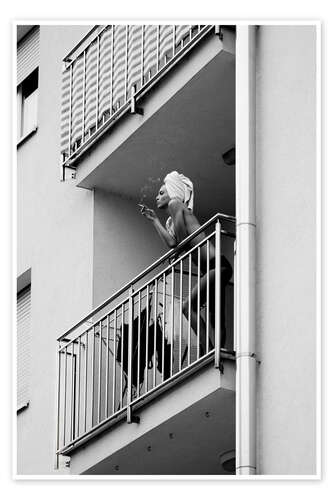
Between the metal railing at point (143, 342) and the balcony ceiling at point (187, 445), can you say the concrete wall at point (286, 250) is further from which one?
the balcony ceiling at point (187, 445)

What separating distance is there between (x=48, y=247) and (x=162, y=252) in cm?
132

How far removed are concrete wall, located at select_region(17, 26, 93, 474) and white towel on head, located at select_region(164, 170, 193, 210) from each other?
218cm

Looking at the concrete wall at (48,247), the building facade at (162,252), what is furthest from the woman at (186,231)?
the concrete wall at (48,247)

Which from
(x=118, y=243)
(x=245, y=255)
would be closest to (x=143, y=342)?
(x=118, y=243)

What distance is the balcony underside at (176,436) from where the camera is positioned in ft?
44.8

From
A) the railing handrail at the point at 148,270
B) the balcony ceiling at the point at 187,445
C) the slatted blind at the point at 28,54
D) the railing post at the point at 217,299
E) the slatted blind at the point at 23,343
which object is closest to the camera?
the railing post at the point at 217,299

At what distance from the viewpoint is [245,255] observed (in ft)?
43.8

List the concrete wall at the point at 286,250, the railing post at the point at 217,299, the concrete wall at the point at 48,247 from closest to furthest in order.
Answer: the concrete wall at the point at 286,250 < the railing post at the point at 217,299 < the concrete wall at the point at 48,247

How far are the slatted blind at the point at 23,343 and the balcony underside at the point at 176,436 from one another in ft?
9.41

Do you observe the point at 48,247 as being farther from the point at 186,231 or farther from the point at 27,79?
the point at 186,231

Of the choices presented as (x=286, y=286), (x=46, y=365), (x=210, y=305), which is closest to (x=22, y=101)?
(x=46, y=365)

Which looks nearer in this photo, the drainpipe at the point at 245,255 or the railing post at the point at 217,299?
the drainpipe at the point at 245,255

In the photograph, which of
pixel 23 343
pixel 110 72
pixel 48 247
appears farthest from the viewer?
pixel 23 343
